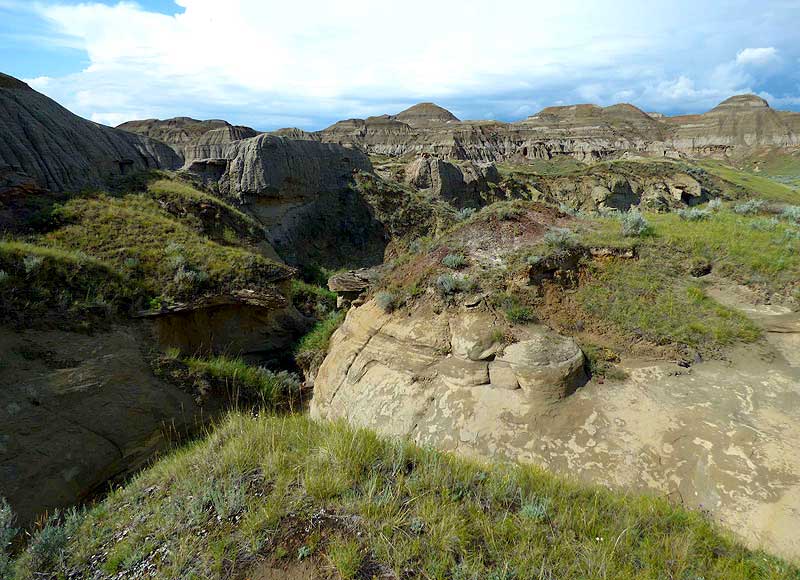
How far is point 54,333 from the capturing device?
707cm

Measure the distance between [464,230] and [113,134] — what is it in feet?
61.2

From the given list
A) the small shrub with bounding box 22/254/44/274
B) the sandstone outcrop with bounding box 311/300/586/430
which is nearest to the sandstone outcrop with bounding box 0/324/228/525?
the small shrub with bounding box 22/254/44/274

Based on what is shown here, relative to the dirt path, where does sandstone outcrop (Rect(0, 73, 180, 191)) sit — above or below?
above

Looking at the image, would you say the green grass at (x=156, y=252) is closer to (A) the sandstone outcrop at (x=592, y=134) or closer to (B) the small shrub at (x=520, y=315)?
(B) the small shrub at (x=520, y=315)

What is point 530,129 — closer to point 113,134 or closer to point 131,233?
point 113,134

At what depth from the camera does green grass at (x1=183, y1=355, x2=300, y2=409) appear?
807cm

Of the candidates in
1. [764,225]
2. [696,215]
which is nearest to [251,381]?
[696,215]

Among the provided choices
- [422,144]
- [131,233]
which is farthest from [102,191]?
[422,144]

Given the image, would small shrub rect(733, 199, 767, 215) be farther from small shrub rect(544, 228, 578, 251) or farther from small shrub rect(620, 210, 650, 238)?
small shrub rect(544, 228, 578, 251)

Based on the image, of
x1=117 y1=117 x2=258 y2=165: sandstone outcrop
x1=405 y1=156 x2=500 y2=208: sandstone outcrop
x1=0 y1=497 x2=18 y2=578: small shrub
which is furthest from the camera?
x1=117 y1=117 x2=258 y2=165: sandstone outcrop

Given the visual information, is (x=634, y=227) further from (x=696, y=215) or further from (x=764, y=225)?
(x=764, y=225)

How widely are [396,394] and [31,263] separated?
7.27 meters

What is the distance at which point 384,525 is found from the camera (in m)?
3.02

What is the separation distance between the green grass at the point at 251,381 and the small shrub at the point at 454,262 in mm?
4066
